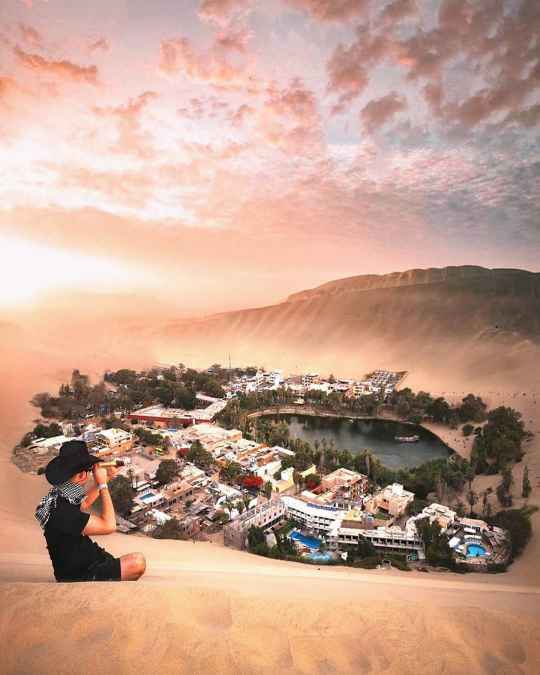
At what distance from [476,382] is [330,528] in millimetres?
21438

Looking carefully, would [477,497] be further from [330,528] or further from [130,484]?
[130,484]

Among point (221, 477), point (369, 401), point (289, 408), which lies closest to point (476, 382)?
point (369, 401)

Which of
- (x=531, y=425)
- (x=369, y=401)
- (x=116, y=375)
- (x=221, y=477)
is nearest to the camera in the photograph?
(x=221, y=477)

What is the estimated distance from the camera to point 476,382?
25.6 meters

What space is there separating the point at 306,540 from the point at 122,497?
13.0ft

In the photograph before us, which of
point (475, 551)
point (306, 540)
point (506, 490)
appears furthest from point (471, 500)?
point (306, 540)

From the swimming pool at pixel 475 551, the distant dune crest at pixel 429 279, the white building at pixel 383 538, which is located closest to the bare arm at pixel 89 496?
the white building at pixel 383 538

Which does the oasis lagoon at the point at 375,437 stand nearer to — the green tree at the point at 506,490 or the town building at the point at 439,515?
the green tree at the point at 506,490

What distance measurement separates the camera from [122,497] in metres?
8.53

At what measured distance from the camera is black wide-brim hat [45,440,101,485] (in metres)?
1.58

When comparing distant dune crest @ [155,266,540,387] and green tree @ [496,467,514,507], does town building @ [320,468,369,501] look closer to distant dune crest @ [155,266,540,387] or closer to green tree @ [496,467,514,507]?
green tree @ [496,467,514,507]

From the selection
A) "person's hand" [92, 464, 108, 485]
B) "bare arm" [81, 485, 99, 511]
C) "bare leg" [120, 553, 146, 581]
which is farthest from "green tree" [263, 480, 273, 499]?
"person's hand" [92, 464, 108, 485]

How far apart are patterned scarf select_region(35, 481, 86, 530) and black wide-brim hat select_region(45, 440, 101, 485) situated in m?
0.03

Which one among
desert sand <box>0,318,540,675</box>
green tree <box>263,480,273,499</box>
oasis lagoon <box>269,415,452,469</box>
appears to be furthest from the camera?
oasis lagoon <box>269,415,452,469</box>
